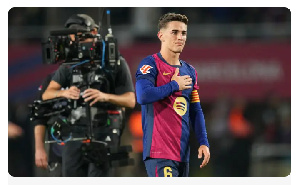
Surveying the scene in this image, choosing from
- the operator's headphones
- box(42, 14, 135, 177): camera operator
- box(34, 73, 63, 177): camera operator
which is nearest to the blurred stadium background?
box(34, 73, 63, 177): camera operator

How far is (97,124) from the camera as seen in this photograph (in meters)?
5.36

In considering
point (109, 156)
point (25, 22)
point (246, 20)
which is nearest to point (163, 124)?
point (109, 156)

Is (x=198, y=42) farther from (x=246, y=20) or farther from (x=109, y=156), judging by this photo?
(x=109, y=156)

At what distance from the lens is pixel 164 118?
4.59 m

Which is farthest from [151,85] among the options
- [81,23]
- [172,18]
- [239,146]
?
[239,146]

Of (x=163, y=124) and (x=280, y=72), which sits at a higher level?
(x=280, y=72)

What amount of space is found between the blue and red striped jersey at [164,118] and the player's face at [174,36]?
14 centimetres

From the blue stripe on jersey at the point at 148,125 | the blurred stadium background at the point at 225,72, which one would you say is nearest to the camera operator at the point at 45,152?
the blue stripe on jersey at the point at 148,125

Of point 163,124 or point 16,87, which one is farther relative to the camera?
point 16,87

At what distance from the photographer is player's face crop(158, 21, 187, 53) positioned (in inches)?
185

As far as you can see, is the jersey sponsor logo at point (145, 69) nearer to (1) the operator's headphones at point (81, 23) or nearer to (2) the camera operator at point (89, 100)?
(2) the camera operator at point (89, 100)

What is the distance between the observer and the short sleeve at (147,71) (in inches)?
180

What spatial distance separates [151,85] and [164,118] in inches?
9.2

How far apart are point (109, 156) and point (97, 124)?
10.2 inches
